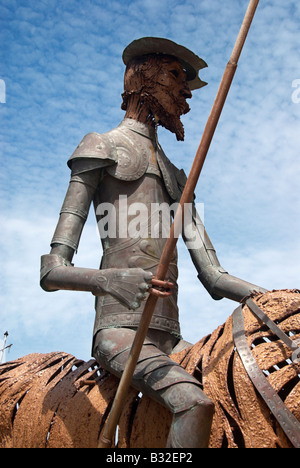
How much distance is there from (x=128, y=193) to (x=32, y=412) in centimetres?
192

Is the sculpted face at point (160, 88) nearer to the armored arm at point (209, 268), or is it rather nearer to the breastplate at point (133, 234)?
the breastplate at point (133, 234)

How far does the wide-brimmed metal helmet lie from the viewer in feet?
15.5

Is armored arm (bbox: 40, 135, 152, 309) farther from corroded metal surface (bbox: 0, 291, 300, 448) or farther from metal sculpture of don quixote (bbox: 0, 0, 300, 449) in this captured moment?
corroded metal surface (bbox: 0, 291, 300, 448)

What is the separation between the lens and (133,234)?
4.27m

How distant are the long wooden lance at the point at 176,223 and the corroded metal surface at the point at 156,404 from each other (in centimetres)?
42

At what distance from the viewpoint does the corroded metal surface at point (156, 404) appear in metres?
3.19

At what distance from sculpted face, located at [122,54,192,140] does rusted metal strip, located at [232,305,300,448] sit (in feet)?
7.39

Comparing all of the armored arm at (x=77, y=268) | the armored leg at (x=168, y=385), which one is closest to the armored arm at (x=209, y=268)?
the armored leg at (x=168, y=385)

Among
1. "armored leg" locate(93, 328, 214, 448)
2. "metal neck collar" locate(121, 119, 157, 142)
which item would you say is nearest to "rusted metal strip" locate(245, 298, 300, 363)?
"armored leg" locate(93, 328, 214, 448)

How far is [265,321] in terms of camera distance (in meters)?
3.51

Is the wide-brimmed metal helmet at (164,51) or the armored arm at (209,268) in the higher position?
the wide-brimmed metal helmet at (164,51)

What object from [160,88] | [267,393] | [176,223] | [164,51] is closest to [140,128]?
[160,88]

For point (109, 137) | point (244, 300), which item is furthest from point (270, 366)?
point (109, 137)

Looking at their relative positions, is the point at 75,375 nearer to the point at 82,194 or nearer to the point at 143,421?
the point at 143,421
